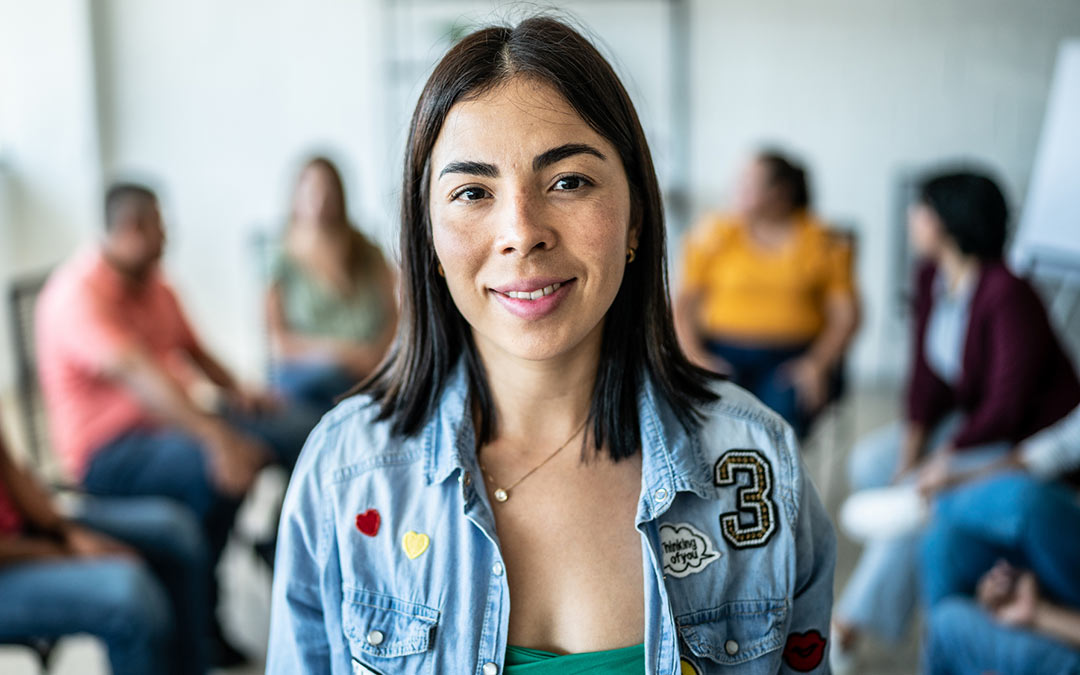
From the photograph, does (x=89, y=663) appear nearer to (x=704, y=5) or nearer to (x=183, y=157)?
(x=183, y=157)

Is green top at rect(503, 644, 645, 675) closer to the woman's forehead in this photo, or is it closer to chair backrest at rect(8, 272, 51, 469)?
the woman's forehead

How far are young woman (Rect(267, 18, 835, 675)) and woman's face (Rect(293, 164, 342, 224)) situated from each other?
204cm

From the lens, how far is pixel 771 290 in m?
3.49

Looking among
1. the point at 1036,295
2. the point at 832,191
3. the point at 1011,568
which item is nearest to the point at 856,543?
the point at 1036,295

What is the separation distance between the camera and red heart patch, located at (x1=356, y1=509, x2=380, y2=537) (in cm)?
119

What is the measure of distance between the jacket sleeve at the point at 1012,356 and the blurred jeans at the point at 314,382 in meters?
1.80

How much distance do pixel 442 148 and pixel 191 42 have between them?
4.68 m

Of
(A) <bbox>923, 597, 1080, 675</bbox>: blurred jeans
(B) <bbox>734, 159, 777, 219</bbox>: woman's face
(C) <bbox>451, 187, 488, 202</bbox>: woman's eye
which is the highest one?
(C) <bbox>451, 187, 488, 202</bbox>: woman's eye

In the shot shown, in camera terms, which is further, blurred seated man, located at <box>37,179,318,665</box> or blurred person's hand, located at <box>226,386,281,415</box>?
blurred person's hand, located at <box>226,386,281,415</box>

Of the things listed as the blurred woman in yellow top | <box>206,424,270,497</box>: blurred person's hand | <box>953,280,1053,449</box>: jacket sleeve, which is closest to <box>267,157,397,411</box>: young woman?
<box>206,424,270,497</box>: blurred person's hand

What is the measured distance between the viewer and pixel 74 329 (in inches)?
103

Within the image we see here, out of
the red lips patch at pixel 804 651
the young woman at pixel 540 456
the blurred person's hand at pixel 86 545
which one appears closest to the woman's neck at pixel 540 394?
the young woman at pixel 540 456

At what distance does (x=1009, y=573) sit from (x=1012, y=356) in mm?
641

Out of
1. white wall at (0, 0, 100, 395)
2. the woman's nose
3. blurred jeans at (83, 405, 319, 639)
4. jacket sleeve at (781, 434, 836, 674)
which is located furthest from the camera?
white wall at (0, 0, 100, 395)
